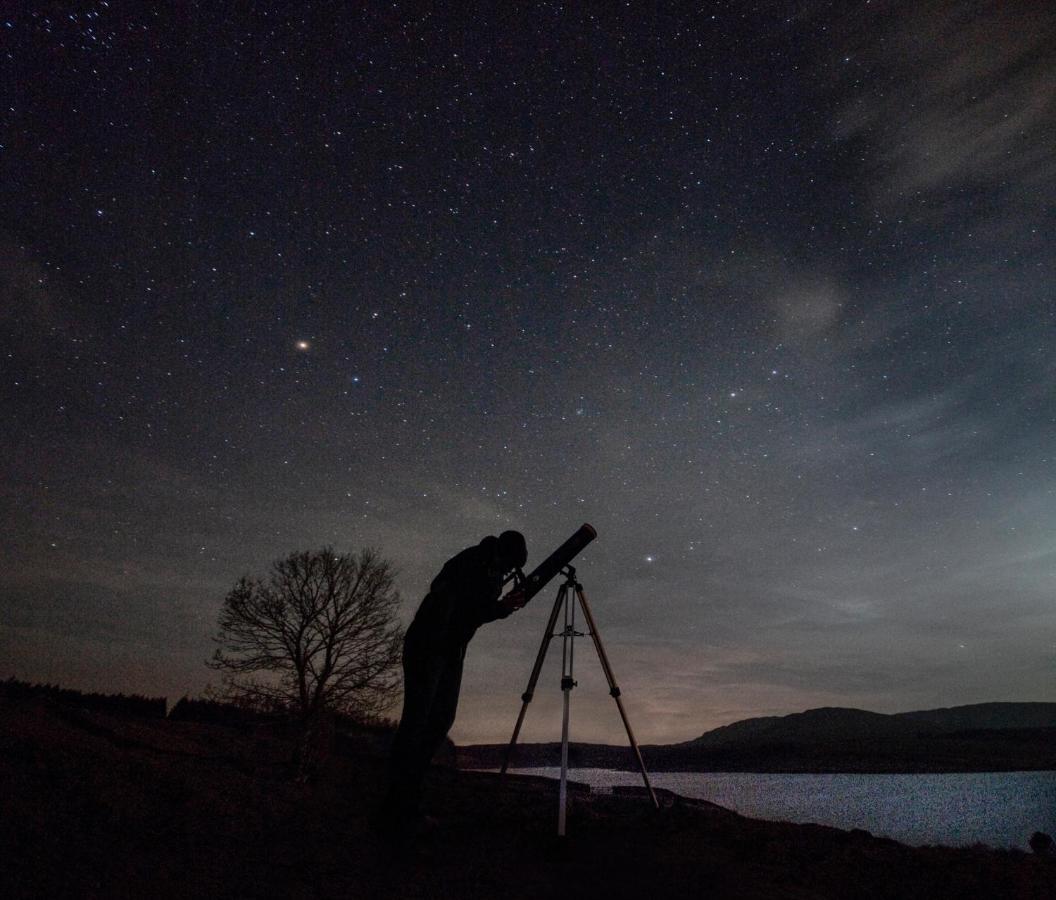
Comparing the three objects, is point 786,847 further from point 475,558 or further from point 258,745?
point 258,745

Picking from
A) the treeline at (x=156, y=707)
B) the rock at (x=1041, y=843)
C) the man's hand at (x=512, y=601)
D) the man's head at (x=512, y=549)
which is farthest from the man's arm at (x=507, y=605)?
the treeline at (x=156, y=707)

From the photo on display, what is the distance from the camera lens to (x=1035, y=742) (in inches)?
3098

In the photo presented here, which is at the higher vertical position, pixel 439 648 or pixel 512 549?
pixel 512 549

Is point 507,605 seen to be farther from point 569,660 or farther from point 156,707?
point 156,707

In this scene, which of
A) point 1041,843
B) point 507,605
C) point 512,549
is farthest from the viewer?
point 1041,843

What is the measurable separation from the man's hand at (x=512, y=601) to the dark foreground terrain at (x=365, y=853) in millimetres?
2043

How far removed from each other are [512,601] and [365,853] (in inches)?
93.6

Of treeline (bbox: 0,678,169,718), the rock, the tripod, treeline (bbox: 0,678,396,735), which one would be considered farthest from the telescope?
treeline (bbox: 0,678,169,718)

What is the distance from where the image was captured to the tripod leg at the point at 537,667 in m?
6.69

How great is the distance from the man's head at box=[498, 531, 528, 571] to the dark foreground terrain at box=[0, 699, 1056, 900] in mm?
2558

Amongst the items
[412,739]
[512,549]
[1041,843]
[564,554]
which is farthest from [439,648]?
[1041,843]

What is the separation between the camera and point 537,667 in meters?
6.82

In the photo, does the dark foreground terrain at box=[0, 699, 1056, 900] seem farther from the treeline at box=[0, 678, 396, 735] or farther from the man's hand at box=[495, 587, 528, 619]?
the treeline at box=[0, 678, 396, 735]

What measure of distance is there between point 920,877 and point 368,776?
35.1 feet
